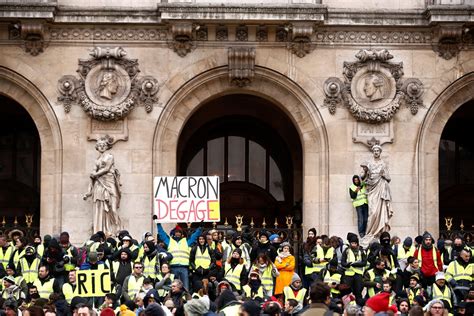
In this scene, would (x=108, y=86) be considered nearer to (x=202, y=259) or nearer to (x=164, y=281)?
(x=202, y=259)

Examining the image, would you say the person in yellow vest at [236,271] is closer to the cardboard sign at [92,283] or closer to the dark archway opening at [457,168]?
the cardboard sign at [92,283]

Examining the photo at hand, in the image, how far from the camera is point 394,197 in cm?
3419

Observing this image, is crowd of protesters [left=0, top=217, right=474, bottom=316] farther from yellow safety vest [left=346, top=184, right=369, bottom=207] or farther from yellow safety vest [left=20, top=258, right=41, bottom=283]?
yellow safety vest [left=346, top=184, right=369, bottom=207]

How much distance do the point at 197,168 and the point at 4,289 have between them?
43.2ft

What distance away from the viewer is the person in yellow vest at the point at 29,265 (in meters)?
28.8

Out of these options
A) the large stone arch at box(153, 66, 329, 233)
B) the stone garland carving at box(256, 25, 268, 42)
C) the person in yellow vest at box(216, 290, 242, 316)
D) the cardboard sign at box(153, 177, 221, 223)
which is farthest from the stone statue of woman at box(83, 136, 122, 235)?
the person in yellow vest at box(216, 290, 242, 316)

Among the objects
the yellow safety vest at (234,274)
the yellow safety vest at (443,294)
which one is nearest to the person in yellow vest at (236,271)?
the yellow safety vest at (234,274)

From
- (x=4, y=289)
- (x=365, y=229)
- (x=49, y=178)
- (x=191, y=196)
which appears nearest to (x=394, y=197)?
(x=365, y=229)

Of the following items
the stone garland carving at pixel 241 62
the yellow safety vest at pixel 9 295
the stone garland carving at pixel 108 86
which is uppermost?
the stone garland carving at pixel 241 62

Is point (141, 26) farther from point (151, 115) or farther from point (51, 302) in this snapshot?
point (51, 302)

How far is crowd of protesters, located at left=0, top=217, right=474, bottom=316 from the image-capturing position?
26.5 m

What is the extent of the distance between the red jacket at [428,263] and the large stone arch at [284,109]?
520 cm

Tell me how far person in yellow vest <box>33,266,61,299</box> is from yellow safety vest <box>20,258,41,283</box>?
1407mm

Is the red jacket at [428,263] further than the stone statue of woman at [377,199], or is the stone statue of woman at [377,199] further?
the stone statue of woman at [377,199]
